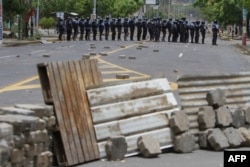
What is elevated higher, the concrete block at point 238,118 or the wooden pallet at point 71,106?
the wooden pallet at point 71,106

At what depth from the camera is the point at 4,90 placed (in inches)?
Answer: 698

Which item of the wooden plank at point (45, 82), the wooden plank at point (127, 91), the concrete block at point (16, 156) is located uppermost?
the wooden plank at point (45, 82)

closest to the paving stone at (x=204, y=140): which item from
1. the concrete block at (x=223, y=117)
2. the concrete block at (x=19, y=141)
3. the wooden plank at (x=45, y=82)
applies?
the concrete block at (x=223, y=117)

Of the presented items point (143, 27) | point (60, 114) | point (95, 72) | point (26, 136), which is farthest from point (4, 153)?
point (143, 27)

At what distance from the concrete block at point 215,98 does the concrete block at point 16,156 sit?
150 inches

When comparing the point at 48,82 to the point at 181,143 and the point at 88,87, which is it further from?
the point at 181,143

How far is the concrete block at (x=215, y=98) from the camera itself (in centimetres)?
1154

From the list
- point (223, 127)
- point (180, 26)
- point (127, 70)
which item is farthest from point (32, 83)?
point (180, 26)

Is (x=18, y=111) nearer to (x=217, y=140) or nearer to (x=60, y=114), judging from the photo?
(x=60, y=114)

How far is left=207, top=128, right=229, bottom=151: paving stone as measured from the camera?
1108cm

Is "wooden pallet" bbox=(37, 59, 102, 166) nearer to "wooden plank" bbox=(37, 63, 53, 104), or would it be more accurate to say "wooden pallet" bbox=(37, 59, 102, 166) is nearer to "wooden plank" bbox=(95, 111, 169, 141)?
"wooden plank" bbox=(37, 63, 53, 104)

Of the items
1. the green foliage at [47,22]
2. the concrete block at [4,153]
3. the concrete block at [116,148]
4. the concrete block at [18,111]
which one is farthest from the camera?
the green foliage at [47,22]

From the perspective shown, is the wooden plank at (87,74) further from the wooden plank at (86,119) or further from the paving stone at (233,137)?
the paving stone at (233,137)

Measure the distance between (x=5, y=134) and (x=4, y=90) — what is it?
32.3ft
